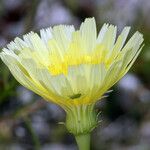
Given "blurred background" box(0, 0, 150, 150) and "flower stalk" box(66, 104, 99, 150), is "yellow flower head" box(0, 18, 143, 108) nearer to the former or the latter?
"flower stalk" box(66, 104, 99, 150)

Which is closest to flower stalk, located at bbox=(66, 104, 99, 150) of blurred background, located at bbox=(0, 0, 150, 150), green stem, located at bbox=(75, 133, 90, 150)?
green stem, located at bbox=(75, 133, 90, 150)

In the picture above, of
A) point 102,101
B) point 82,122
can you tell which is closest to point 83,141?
point 82,122

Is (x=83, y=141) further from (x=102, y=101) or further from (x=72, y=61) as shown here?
(x=102, y=101)

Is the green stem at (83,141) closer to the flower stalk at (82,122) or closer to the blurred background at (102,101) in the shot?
the flower stalk at (82,122)

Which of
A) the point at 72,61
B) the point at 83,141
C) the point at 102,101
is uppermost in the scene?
the point at 102,101

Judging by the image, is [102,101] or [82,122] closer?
[82,122]

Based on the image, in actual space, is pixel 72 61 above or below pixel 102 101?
below
